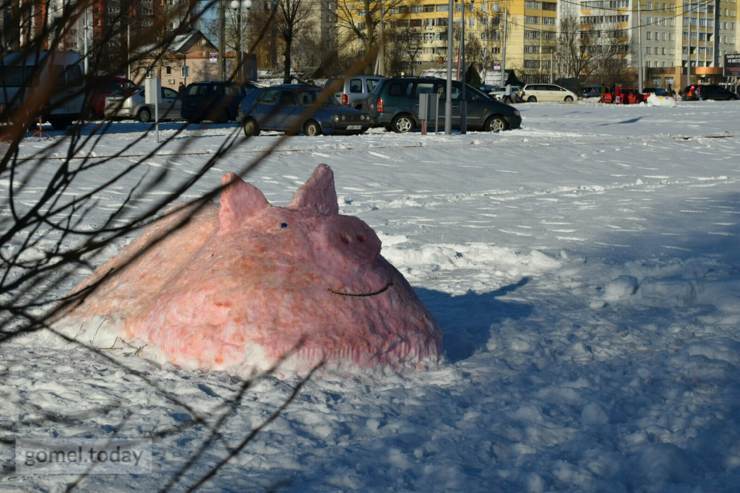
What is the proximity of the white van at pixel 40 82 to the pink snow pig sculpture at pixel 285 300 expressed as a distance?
8.24 feet

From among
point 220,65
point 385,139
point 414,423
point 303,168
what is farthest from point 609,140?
point 220,65

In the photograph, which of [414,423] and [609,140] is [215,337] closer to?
[414,423]

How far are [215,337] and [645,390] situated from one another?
1.98 meters

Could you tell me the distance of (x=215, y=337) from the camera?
481 cm

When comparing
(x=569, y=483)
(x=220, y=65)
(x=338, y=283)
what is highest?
(x=220, y=65)

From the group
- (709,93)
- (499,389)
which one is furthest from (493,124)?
(709,93)

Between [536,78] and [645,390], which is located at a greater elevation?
[536,78]

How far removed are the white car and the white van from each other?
6114 cm

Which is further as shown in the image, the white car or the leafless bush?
the white car

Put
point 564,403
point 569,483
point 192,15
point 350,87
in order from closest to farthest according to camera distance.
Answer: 1. point 192,15
2. point 569,483
3. point 564,403
4. point 350,87

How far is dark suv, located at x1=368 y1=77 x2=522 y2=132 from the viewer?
25578mm

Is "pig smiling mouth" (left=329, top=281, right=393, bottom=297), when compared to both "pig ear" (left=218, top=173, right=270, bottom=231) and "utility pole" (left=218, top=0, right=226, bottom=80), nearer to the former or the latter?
"pig ear" (left=218, top=173, right=270, bottom=231)

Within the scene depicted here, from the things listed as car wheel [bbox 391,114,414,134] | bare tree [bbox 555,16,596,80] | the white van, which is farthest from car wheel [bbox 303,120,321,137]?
bare tree [bbox 555,16,596,80]

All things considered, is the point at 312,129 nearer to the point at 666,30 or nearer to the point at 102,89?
the point at 102,89
